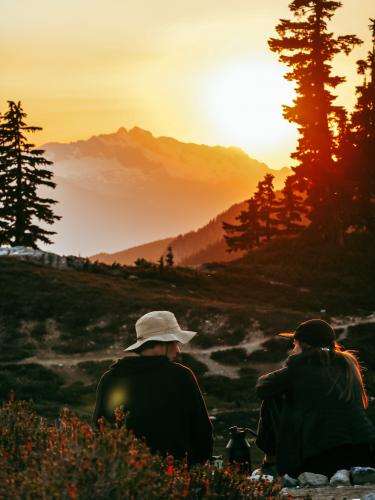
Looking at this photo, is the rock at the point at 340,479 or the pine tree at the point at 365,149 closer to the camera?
the rock at the point at 340,479

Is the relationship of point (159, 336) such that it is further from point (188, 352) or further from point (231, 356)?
point (188, 352)

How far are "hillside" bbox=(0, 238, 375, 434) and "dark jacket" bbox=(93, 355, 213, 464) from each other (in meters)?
15.5

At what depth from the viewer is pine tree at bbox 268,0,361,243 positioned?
50156 mm

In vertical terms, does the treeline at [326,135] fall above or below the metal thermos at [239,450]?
above

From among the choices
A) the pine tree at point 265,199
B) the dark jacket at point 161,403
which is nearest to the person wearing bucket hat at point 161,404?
the dark jacket at point 161,403

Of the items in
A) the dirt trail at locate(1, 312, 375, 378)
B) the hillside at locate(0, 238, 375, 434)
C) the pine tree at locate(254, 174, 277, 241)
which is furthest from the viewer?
the pine tree at locate(254, 174, 277, 241)

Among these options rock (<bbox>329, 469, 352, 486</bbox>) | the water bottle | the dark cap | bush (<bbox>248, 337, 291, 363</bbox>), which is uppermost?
the dark cap

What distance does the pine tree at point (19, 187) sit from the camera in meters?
50.9

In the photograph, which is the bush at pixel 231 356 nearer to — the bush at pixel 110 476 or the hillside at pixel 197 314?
the hillside at pixel 197 314

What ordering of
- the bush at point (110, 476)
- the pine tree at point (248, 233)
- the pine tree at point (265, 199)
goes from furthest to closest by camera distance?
the pine tree at point (265, 199)
the pine tree at point (248, 233)
the bush at point (110, 476)

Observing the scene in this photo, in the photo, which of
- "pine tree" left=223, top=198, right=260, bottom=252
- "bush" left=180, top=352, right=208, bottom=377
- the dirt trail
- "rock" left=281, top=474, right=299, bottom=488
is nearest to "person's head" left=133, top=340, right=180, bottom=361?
"rock" left=281, top=474, right=299, bottom=488

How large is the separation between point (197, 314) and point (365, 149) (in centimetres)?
2332

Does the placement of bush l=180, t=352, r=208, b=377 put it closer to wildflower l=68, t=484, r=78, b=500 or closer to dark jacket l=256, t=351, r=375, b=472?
dark jacket l=256, t=351, r=375, b=472

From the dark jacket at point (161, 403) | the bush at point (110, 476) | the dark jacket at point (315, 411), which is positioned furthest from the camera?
the dark jacket at point (315, 411)
